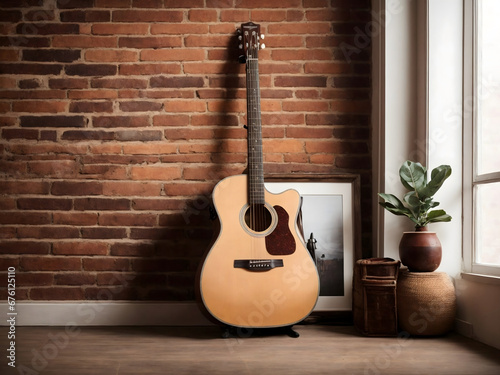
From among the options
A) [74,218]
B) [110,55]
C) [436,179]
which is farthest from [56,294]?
[436,179]

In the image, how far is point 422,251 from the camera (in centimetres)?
224

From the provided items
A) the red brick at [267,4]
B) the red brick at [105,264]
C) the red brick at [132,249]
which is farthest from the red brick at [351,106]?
the red brick at [105,264]

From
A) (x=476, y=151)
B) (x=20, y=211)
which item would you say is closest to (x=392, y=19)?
(x=476, y=151)

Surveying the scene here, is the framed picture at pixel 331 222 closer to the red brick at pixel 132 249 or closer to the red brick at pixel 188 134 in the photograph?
the red brick at pixel 188 134

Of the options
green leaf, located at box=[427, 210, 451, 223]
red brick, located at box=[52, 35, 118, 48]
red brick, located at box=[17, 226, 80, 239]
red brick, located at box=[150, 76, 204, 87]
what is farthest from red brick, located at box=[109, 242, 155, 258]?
green leaf, located at box=[427, 210, 451, 223]

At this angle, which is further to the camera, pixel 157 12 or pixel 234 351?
pixel 157 12

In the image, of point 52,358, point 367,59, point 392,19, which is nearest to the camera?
point 52,358

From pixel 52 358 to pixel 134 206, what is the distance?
93 centimetres

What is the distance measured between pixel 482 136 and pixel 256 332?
56.2 inches

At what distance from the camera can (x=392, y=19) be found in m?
2.55

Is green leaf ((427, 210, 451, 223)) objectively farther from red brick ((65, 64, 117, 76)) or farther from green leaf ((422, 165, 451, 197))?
red brick ((65, 64, 117, 76))

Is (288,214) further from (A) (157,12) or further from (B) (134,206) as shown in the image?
(A) (157,12)

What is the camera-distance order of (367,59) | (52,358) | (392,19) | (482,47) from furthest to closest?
1. (367,59)
2. (392,19)
3. (482,47)
4. (52,358)

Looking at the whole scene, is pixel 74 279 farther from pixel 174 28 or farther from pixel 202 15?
pixel 202 15
